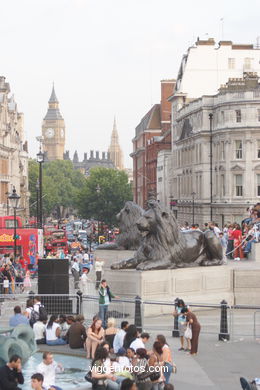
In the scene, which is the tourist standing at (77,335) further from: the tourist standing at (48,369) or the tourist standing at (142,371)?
the tourist standing at (48,369)

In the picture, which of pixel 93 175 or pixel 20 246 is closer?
pixel 20 246

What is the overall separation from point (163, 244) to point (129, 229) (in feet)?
25.4

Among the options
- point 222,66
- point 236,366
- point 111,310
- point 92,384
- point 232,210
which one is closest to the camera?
point 92,384

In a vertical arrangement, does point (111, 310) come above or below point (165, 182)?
below

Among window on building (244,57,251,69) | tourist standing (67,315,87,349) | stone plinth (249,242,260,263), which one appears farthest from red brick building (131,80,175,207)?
tourist standing (67,315,87,349)

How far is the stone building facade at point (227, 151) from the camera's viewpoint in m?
74.2

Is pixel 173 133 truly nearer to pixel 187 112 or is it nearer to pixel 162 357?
pixel 187 112

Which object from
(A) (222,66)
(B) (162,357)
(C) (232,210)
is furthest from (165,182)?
(B) (162,357)

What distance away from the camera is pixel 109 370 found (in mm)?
15188

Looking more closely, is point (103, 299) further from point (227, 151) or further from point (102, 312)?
point (227, 151)

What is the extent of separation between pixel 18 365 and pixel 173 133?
8430cm

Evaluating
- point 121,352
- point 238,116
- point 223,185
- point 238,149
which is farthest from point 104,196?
point 121,352

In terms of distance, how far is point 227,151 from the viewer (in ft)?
249

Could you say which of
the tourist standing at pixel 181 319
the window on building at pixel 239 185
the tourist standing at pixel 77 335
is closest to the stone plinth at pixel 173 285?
the tourist standing at pixel 181 319
